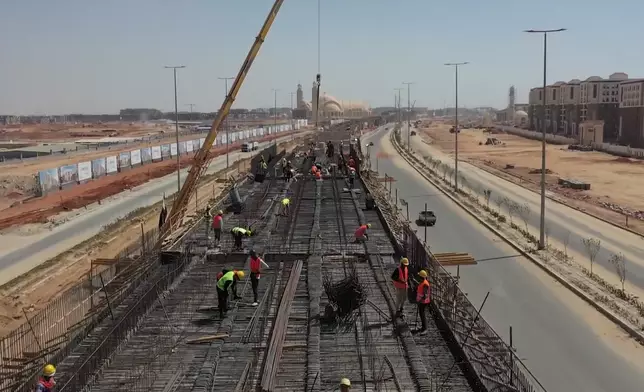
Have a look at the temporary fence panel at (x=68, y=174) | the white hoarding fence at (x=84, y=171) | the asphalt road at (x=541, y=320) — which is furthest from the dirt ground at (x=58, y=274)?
the white hoarding fence at (x=84, y=171)

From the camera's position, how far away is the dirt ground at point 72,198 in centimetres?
4247

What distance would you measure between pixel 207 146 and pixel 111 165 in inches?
1390

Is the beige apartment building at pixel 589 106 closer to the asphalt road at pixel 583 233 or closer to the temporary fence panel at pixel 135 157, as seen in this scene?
the asphalt road at pixel 583 233

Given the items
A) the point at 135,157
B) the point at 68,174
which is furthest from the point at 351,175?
the point at 135,157

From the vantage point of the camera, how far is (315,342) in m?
12.8

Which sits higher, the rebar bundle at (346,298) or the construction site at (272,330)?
the rebar bundle at (346,298)

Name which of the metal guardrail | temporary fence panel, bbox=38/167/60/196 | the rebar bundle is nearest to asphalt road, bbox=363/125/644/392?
the metal guardrail

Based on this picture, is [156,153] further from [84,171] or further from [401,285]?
[401,285]

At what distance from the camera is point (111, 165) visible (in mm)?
65250

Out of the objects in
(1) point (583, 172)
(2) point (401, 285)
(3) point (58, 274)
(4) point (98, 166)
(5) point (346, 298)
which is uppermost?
(2) point (401, 285)

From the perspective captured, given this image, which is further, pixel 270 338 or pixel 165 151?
pixel 165 151

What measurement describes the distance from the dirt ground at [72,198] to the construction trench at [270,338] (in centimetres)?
2624

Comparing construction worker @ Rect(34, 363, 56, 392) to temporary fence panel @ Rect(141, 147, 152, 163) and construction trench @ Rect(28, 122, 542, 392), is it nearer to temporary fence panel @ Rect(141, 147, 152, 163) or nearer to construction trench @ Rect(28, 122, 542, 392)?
construction trench @ Rect(28, 122, 542, 392)

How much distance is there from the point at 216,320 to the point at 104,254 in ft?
63.3
